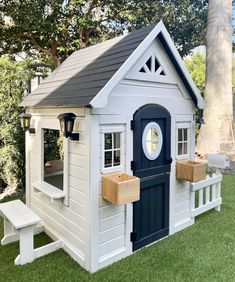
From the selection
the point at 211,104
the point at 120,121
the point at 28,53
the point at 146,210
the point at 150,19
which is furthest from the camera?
the point at 28,53

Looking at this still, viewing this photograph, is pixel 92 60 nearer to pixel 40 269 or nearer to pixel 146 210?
pixel 146 210

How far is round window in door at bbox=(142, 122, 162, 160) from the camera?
387 cm

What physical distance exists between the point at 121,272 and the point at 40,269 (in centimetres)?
104

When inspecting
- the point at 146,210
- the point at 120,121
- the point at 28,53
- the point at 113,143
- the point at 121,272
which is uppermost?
the point at 28,53

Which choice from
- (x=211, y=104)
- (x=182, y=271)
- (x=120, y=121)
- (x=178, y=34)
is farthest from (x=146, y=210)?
(x=178, y=34)

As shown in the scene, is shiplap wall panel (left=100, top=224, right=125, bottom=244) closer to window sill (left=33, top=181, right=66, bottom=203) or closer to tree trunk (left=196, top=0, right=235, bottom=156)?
window sill (left=33, top=181, right=66, bottom=203)

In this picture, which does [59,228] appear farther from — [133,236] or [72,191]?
[133,236]

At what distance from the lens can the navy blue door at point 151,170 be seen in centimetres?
380

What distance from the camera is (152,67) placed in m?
3.94

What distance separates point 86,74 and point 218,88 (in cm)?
696

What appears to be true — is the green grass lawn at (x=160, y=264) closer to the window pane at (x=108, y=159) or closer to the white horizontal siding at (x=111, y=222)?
the white horizontal siding at (x=111, y=222)

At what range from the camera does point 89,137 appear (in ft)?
10.7

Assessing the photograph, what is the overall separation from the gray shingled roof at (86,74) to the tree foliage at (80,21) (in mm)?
4952

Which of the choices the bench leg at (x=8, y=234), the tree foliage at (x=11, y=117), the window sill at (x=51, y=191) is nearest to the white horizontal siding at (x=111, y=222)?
the window sill at (x=51, y=191)
